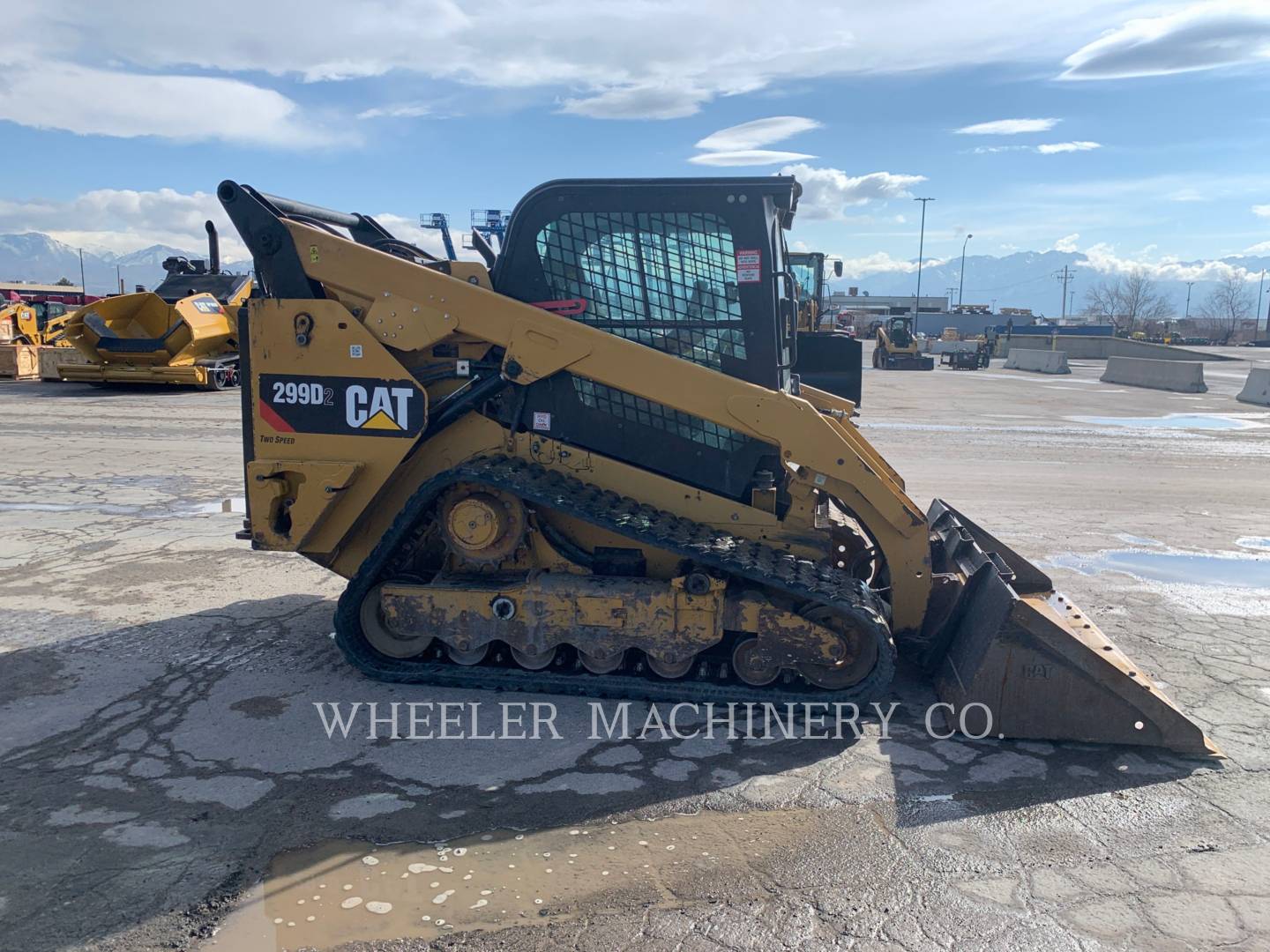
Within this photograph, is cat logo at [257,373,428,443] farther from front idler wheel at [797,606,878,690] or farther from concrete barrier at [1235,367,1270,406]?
concrete barrier at [1235,367,1270,406]

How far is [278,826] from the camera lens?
12.0 ft

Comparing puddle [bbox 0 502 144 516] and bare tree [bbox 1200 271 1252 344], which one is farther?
bare tree [bbox 1200 271 1252 344]

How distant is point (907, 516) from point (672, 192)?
2.09 metres

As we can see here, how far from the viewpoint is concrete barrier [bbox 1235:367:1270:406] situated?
72.4 feet

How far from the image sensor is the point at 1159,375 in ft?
89.8

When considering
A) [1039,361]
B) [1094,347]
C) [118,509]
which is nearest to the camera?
[118,509]

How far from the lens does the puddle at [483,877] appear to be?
3107mm

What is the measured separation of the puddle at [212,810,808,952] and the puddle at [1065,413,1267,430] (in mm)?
15865

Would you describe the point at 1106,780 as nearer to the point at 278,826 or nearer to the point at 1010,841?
the point at 1010,841

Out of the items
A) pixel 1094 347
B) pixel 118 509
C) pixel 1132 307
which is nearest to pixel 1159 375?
pixel 1094 347

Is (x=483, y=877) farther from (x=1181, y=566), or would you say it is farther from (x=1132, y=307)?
(x=1132, y=307)

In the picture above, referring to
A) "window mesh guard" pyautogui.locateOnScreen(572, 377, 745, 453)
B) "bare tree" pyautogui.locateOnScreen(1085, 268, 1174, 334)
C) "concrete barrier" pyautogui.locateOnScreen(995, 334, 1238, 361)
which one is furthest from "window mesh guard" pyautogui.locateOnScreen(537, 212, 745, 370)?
"bare tree" pyautogui.locateOnScreen(1085, 268, 1174, 334)

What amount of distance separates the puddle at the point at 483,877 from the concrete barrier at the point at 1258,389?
75.5 ft

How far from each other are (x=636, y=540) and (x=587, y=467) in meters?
0.63
